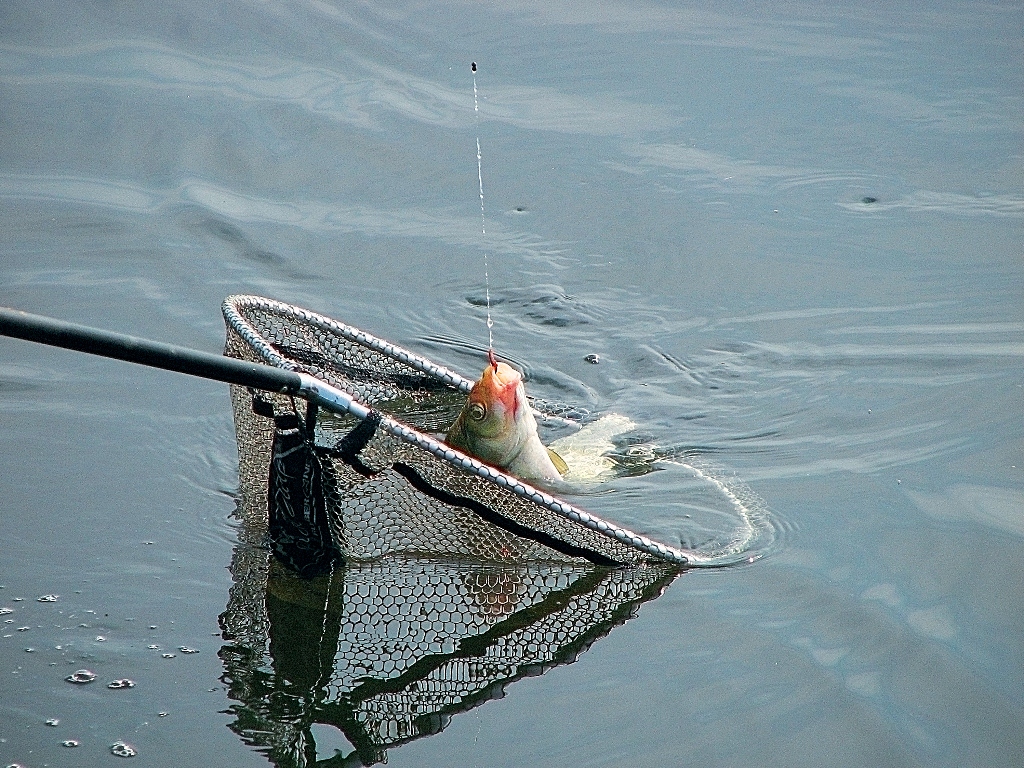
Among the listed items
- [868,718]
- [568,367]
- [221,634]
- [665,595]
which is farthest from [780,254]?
[221,634]

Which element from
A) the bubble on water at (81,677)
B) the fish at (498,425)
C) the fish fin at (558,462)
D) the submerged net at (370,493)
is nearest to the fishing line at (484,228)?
the fish fin at (558,462)

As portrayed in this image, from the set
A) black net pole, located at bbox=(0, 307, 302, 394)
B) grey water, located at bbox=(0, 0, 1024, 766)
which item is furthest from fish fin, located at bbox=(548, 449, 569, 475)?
A: black net pole, located at bbox=(0, 307, 302, 394)

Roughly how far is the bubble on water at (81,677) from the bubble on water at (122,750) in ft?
1.05

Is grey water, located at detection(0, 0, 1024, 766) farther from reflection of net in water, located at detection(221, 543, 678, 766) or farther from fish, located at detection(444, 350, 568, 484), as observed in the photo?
fish, located at detection(444, 350, 568, 484)

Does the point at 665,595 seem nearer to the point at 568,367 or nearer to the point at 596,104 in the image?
the point at 568,367

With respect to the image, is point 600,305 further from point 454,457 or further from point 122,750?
point 122,750

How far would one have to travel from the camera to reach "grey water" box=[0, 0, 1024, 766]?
3.85 m

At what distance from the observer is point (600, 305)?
676 centimetres

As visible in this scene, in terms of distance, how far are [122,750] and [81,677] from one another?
1.28ft

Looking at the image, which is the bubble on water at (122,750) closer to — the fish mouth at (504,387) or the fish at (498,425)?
the fish at (498,425)

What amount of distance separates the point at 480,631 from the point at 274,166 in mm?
5109

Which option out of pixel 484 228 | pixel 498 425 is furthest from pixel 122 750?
pixel 484 228

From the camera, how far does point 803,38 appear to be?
33.3ft

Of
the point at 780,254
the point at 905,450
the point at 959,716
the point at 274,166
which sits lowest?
the point at 959,716
